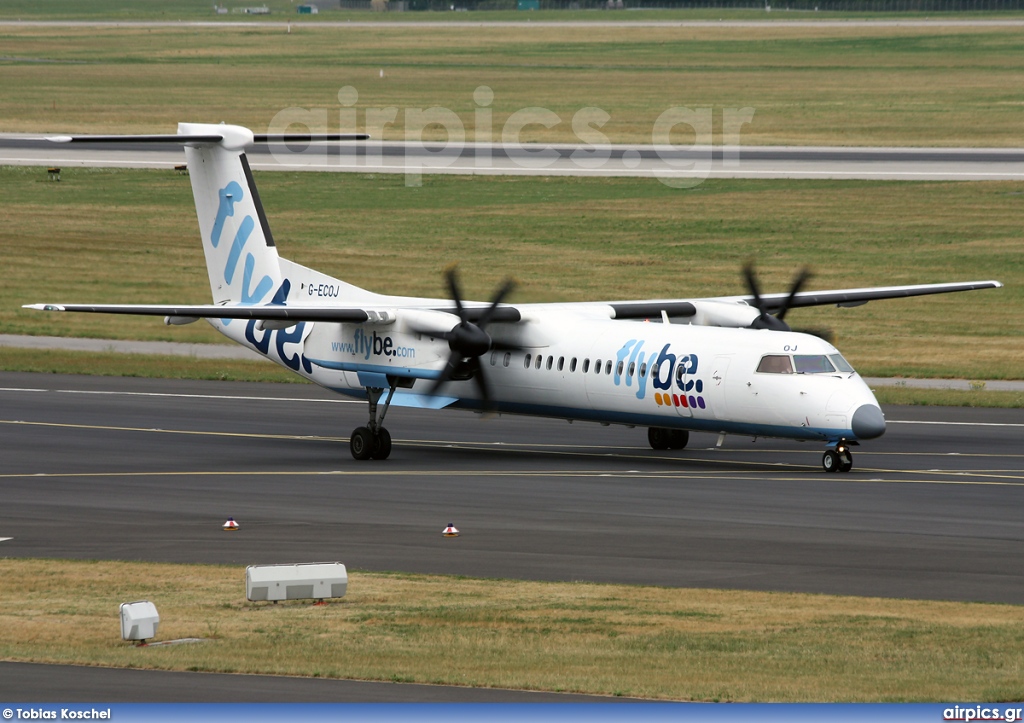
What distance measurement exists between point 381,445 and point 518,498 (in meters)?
6.44

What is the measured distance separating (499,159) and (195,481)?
2204 inches

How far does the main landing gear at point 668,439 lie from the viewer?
112 feet

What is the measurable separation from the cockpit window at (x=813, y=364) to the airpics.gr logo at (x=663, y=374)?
196 cm

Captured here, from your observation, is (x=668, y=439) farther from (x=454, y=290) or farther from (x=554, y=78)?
(x=554, y=78)

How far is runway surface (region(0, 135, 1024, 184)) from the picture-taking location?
254ft

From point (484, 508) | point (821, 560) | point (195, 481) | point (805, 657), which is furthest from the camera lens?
point (195, 481)

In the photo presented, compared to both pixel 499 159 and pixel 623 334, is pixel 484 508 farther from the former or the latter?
pixel 499 159

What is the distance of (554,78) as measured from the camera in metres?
121

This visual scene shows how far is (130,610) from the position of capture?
16.7 metres

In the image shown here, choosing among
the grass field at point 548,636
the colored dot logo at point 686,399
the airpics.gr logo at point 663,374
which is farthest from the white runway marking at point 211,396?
the grass field at point 548,636

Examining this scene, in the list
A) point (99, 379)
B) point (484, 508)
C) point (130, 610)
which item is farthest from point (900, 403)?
point (130, 610)

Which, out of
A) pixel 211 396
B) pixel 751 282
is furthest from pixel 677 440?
pixel 211 396

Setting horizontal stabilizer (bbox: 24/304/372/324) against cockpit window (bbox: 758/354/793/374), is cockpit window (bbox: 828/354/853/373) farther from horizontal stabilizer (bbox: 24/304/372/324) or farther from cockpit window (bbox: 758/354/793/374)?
horizontal stabilizer (bbox: 24/304/372/324)

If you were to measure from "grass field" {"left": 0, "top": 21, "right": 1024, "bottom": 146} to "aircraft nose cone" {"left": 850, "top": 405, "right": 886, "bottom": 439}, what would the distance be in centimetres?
6342
